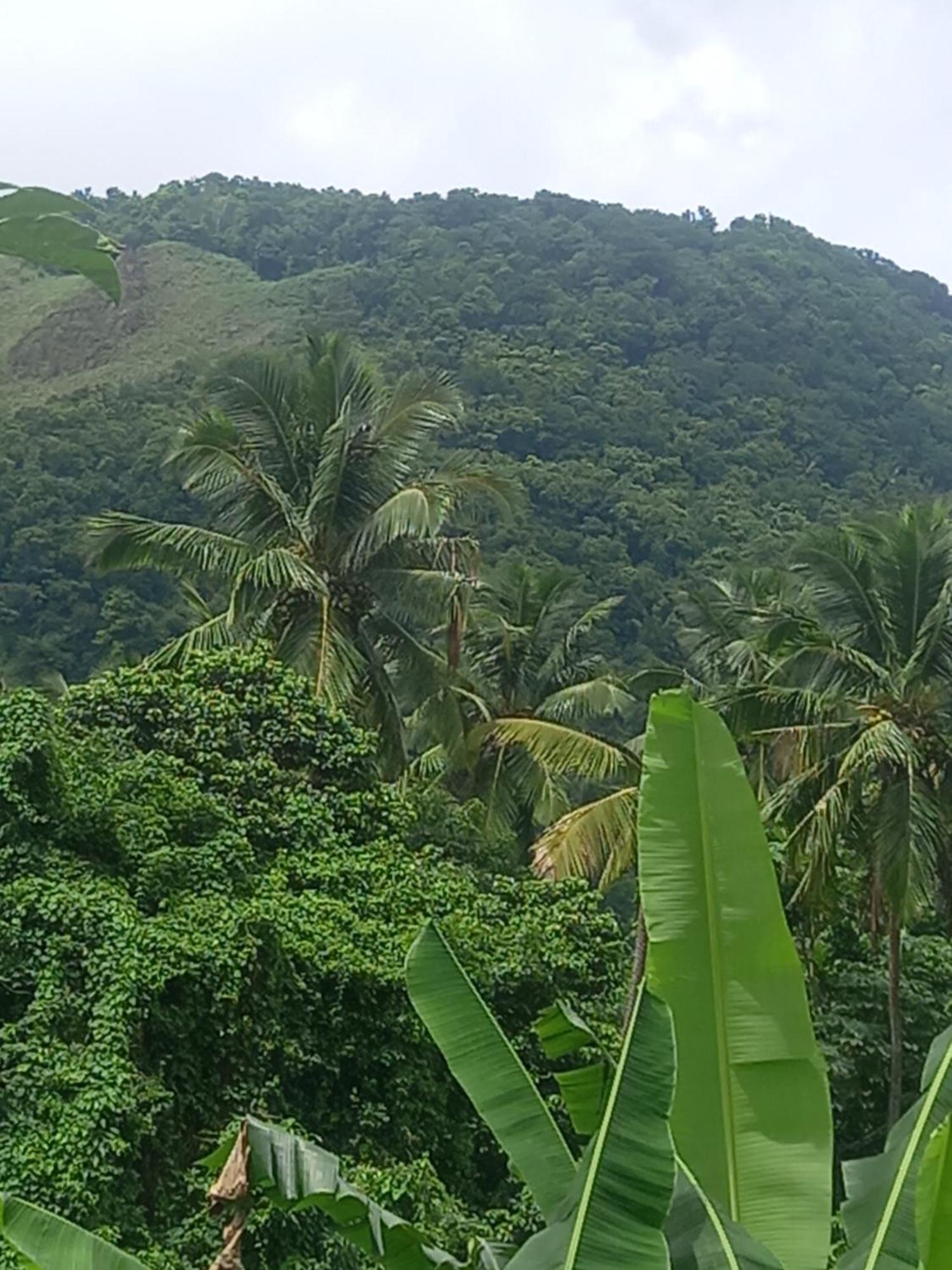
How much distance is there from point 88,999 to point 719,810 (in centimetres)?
490

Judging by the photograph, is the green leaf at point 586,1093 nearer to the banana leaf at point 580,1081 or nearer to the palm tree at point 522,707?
the banana leaf at point 580,1081

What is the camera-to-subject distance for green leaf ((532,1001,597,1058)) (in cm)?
302

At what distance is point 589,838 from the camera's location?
35.2 feet

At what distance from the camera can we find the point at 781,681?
12.7 metres

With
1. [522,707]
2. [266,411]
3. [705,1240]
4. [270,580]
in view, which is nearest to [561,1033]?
[705,1240]

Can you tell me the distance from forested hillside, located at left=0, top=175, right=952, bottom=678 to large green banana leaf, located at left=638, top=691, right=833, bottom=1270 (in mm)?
17787

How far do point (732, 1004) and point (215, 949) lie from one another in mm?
4705

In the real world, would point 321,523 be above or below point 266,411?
below

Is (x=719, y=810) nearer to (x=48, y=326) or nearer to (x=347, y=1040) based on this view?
(x=347, y=1040)

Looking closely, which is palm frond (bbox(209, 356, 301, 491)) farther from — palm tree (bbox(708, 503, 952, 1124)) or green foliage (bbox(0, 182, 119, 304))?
green foliage (bbox(0, 182, 119, 304))

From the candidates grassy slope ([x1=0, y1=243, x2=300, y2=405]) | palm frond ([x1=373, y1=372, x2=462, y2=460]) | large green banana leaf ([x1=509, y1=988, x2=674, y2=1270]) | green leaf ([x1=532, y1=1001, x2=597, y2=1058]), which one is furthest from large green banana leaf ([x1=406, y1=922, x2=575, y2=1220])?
grassy slope ([x1=0, y1=243, x2=300, y2=405])

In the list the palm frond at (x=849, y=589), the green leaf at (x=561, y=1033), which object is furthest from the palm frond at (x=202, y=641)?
the green leaf at (x=561, y=1033)

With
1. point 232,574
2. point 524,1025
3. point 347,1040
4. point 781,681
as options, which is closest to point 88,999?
point 347,1040

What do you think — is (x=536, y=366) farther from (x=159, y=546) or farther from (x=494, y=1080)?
(x=494, y=1080)
